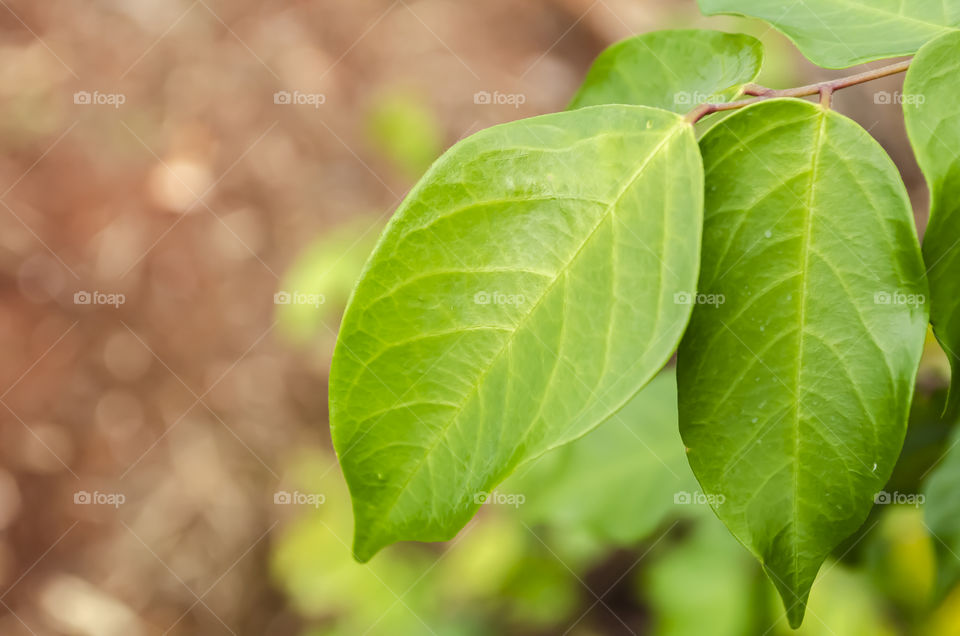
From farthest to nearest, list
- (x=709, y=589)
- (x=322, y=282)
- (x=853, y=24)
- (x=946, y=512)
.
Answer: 1. (x=322, y=282)
2. (x=709, y=589)
3. (x=946, y=512)
4. (x=853, y=24)

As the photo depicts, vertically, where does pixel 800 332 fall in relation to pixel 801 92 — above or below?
below

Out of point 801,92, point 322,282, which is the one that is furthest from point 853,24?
point 322,282

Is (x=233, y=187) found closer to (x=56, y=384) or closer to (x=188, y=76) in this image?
(x=188, y=76)

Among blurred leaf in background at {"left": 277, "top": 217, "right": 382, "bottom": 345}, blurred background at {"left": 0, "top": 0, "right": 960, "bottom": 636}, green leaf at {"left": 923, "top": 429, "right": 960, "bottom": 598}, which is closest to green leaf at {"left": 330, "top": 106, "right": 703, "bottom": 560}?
green leaf at {"left": 923, "top": 429, "right": 960, "bottom": 598}

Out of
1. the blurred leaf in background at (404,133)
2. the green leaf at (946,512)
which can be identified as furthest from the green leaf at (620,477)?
the blurred leaf in background at (404,133)

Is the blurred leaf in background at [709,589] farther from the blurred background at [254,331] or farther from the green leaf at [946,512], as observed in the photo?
the green leaf at [946,512]

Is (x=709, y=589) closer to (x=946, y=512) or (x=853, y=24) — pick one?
(x=946, y=512)

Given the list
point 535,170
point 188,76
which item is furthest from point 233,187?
point 535,170
